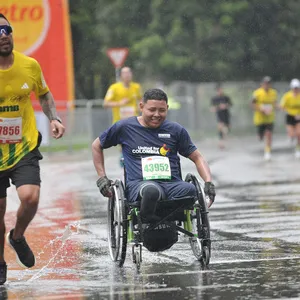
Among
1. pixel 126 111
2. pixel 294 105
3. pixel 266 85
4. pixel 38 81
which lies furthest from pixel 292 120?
pixel 38 81

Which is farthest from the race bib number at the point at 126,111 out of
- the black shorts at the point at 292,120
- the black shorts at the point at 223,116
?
the black shorts at the point at 223,116

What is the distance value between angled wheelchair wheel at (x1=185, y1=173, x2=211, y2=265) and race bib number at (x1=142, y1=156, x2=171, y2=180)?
0.25 metres

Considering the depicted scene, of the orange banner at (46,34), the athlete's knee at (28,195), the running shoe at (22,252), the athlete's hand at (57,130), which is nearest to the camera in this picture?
the athlete's knee at (28,195)

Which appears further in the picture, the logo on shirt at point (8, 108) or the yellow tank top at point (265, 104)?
the yellow tank top at point (265, 104)

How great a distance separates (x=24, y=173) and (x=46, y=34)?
839 inches

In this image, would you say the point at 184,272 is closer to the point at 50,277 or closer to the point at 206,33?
the point at 50,277

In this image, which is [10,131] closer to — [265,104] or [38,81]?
[38,81]

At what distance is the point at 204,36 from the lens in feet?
133

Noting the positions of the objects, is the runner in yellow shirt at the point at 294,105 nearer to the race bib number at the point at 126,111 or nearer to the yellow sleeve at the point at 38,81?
the race bib number at the point at 126,111

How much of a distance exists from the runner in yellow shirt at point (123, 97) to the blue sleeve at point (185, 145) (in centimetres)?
1091

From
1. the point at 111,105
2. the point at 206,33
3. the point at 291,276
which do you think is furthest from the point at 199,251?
the point at 206,33

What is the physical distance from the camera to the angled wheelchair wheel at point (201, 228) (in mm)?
8531

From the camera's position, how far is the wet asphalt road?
24.6 feet

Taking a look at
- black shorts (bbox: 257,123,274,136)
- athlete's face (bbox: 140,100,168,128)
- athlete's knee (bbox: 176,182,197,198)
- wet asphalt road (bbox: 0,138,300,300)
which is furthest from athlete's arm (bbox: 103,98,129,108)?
athlete's knee (bbox: 176,182,197,198)
